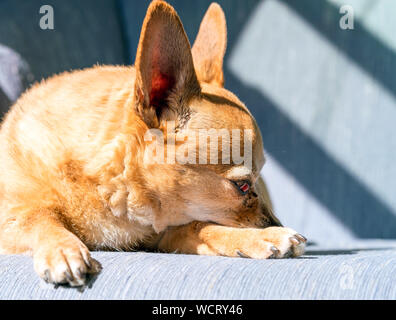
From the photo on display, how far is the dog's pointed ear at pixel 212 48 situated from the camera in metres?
1.78

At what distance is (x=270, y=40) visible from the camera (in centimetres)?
273

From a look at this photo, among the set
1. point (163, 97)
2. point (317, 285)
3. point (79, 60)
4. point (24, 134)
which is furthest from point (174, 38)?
point (79, 60)

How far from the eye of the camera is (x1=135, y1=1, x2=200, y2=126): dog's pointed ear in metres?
1.28

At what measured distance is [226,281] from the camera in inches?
40.4

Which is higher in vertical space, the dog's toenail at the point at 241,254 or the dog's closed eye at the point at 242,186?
the dog's closed eye at the point at 242,186

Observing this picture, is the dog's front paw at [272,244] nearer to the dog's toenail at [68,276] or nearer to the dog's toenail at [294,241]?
the dog's toenail at [294,241]

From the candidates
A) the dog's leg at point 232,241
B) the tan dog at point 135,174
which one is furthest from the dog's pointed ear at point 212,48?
the dog's leg at point 232,241

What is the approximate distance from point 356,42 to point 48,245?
2.02 meters

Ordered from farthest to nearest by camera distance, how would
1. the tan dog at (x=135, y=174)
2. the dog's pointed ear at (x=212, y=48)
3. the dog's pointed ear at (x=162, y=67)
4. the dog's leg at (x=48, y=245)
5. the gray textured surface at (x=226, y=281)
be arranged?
the dog's pointed ear at (x=212, y=48)
the tan dog at (x=135, y=174)
the dog's pointed ear at (x=162, y=67)
the dog's leg at (x=48, y=245)
the gray textured surface at (x=226, y=281)

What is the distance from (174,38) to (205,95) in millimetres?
250

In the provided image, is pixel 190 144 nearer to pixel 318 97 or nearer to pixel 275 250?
pixel 275 250

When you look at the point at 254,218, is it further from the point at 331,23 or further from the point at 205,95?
the point at 331,23
